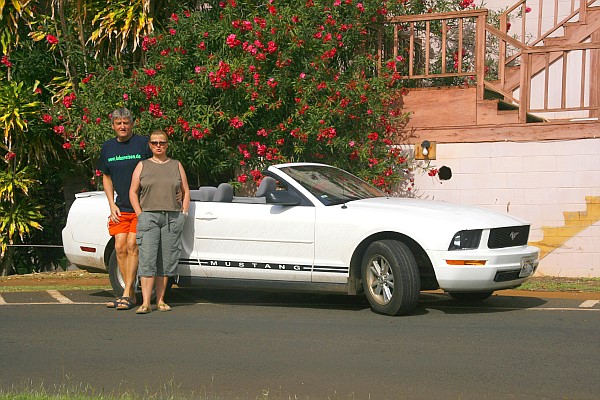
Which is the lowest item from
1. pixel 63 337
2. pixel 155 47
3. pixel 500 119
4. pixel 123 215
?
pixel 63 337

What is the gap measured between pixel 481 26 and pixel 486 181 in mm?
2095

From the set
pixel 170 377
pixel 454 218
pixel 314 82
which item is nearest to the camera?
pixel 170 377

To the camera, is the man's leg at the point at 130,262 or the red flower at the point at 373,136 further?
the red flower at the point at 373,136

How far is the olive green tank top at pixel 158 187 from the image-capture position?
9.86 metres

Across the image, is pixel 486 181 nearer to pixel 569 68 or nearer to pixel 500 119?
pixel 500 119

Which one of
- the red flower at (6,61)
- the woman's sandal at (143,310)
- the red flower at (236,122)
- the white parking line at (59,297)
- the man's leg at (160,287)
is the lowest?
the white parking line at (59,297)

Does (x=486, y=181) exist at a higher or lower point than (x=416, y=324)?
higher

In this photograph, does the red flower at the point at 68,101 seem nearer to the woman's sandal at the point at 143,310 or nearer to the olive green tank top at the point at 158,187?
the olive green tank top at the point at 158,187

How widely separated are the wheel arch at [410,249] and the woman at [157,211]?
1.69 meters

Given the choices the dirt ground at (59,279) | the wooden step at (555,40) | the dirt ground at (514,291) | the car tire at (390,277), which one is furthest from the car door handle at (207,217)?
the wooden step at (555,40)

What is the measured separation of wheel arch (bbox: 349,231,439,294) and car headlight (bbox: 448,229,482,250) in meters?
0.33

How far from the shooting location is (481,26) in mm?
14023

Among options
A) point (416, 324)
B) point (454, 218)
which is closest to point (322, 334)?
point (416, 324)

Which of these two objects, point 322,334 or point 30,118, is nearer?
point 322,334
